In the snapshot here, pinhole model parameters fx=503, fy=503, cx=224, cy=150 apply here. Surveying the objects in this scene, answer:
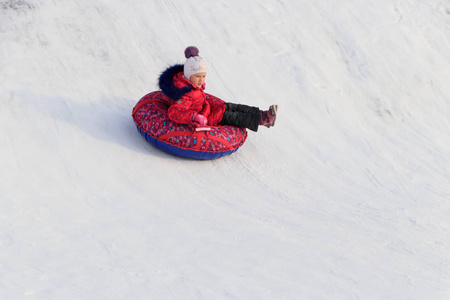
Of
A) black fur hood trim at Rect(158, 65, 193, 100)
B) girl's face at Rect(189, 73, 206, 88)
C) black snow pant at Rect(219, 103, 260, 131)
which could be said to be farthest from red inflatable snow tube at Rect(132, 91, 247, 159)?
girl's face at Rect(189, 73, 206, 88)

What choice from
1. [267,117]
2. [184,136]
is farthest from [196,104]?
[267,117]

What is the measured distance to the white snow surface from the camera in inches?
115

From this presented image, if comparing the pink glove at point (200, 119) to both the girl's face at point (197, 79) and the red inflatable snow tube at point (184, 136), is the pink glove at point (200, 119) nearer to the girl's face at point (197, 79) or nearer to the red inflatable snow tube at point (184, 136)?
the red inflatable snow tube at point (184, 136)

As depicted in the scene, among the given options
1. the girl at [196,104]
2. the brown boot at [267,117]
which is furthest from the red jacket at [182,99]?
the brown boot at [267,117]

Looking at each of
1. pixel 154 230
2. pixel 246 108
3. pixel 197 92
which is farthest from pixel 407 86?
pixel 154 230

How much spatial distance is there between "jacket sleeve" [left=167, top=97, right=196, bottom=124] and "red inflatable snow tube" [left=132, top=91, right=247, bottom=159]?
8 centimetres

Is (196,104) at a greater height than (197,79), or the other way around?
(197,79)

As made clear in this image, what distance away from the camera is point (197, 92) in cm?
434

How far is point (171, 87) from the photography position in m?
4.26

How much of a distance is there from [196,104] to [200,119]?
0.27 m

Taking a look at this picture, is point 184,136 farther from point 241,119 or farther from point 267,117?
point 267,117

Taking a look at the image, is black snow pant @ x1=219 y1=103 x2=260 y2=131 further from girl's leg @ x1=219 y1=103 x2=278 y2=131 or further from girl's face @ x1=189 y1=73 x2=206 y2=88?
girl's face @ x1=189 y1=73 x2=206 y2=88

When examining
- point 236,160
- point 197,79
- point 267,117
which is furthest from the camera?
point 236,160

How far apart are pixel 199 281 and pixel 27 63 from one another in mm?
3400
